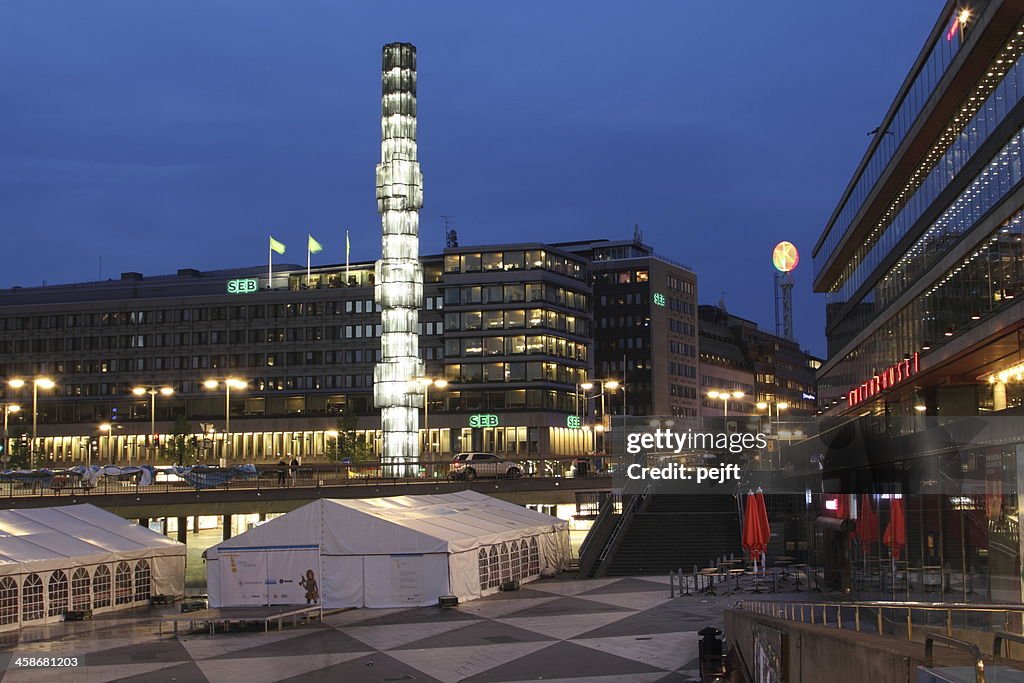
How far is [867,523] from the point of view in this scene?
1216 inches

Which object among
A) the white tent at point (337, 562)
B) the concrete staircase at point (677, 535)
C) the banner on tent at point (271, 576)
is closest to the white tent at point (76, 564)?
the white tent at point (337, 562)

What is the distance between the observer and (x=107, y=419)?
14388cm

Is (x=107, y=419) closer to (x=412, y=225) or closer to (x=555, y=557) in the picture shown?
(x=412, y=225)

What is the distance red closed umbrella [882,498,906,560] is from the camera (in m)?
26.9

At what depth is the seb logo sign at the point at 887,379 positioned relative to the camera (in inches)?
2040

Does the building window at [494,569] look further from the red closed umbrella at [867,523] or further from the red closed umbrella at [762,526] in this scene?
the red closed umbrella at [867,523]

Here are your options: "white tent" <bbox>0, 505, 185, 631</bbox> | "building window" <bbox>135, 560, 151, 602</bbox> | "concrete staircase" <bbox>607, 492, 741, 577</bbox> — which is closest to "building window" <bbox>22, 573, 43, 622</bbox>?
"white tent" <bbox>0, 505, 185, 631</bbox>

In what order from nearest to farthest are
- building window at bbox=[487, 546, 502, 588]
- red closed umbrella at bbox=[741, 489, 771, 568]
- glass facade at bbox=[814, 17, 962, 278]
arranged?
1. red closed umbrella at bbox=[741, 489, 771, 568]
2. glass facade at bbox=[814, 17, 962, 278]
3. building window at bbox=[487, 546, 502, 588]

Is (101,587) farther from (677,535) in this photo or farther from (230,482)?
(677,535)

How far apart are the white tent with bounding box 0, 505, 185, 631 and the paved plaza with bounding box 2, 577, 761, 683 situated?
3.34 ft

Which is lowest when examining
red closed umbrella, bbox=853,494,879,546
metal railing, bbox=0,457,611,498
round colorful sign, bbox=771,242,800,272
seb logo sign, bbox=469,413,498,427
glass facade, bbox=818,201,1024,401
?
red closed umbrella, bbox=853,494,879,546

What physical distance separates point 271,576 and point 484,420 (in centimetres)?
8869

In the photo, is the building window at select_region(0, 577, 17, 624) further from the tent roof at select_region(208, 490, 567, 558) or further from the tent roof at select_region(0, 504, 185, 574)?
the tent roof at select_region(208, 490, 567, 558)

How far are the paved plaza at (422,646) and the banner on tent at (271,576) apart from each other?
5.89 ft
